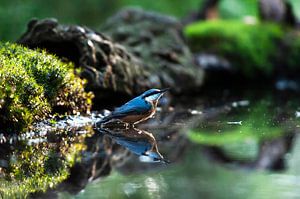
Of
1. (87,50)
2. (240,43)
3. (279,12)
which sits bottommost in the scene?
(87,50)

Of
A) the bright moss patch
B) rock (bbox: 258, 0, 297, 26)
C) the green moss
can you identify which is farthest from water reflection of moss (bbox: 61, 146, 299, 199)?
rock (bbox: 258, 0, 297, 26)

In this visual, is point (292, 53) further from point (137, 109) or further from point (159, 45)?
point (137, 109)

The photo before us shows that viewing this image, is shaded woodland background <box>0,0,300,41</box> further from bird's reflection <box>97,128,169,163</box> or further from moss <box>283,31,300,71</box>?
bird's reflection <box>97,128,169,163</box>

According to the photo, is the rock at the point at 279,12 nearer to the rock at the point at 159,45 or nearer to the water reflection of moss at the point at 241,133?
the rock at the point at 159,45

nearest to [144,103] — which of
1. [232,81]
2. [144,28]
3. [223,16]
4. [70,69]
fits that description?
[70,69]

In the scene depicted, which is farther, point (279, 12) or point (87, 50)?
point (279, 12)

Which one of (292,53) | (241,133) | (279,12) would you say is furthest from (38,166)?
(279,12)
